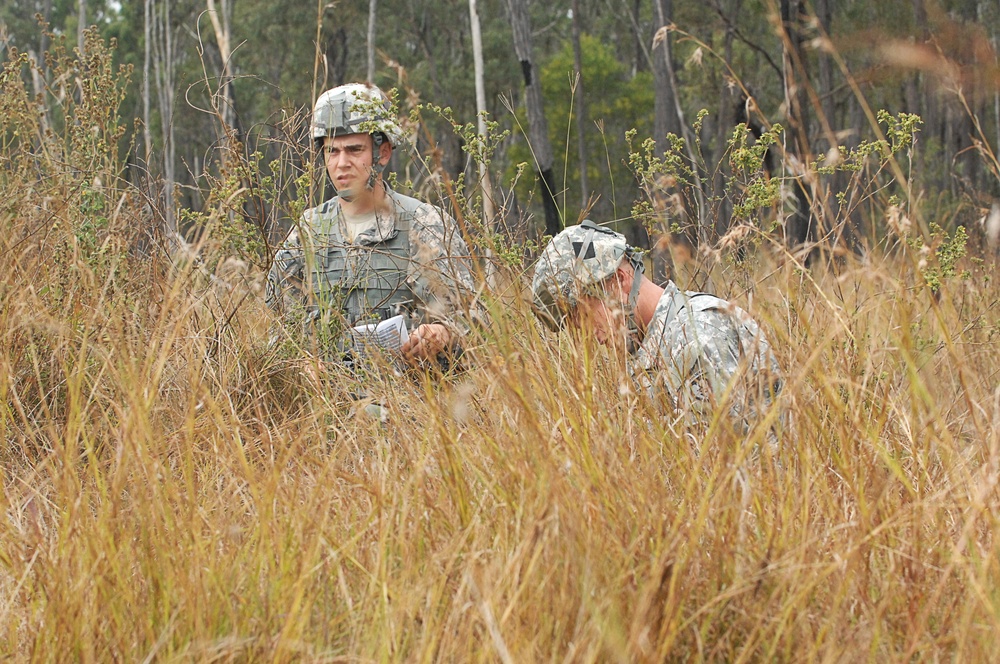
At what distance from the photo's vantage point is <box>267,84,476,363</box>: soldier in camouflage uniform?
3.17m

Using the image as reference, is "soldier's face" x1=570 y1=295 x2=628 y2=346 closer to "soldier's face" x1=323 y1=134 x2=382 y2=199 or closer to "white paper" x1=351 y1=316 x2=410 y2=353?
"white paper" x1=351 y1=316 x2=410 y2=353

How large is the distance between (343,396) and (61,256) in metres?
0.92

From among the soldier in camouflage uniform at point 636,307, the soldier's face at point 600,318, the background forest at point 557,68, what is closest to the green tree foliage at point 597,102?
the background forest at point 557,68

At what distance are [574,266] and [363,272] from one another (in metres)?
1.26

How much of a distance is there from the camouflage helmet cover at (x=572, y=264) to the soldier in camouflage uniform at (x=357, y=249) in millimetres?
397

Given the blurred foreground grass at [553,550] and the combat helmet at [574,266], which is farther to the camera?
the combat helmet at [574,266]

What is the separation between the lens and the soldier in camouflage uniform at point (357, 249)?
3.17 meters

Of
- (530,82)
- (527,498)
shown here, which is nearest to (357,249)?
(527,498)

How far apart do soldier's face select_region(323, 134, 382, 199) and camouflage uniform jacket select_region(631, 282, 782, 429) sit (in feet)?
4.96

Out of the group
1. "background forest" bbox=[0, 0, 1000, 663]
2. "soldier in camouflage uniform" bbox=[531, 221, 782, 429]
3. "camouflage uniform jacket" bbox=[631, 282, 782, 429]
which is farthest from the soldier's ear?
"camouflage uniform jacket" bbox=[631, 282, 782, 429]

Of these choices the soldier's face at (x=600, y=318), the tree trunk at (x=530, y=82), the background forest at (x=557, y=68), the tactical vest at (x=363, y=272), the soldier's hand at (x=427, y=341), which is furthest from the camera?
the background forest at (x=557, y=68)

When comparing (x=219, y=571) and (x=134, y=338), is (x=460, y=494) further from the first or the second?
(x=134, y=338)

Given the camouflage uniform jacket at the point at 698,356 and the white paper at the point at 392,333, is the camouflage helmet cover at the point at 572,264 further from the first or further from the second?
the white paper at the point at 392,333

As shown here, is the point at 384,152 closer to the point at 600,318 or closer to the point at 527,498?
the point at 600,318
